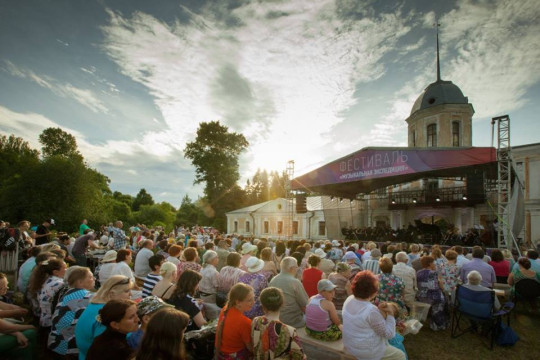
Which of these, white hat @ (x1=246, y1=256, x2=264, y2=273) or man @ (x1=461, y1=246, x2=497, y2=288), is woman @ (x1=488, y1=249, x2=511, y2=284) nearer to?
man @ (x1=461, y1=246, x2=497, y2=288)

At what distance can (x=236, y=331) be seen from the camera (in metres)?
2.60

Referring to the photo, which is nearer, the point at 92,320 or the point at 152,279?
the point at 92,320

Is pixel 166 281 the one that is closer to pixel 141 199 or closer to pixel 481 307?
pixel 481 307

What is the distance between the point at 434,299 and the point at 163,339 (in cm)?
542

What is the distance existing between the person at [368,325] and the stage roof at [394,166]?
10.3 m

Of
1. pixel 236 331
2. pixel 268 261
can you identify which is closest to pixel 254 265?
pixel 268 261

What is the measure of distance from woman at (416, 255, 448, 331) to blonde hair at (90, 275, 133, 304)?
516 centimetres

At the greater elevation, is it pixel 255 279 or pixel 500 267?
pixel 255 279

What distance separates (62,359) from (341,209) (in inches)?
843

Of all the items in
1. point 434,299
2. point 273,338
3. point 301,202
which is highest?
point 301,202

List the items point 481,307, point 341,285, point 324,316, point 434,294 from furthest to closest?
1. point 434,294
2. point 341,285
3. point 481,307
4. point 324,316

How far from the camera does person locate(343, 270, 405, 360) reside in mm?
2824

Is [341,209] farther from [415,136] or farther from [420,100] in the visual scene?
[420,100]

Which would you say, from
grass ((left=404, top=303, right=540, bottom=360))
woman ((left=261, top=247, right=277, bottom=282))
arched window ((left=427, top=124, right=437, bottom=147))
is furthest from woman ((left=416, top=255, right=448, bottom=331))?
arched window ((left=427, top=124, right=437, bottom=147))
